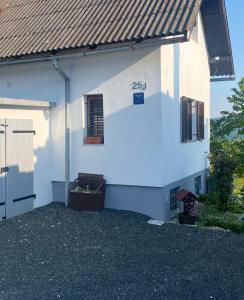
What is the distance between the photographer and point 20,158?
28.2 feet

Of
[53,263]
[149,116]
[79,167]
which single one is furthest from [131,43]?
[53,263]

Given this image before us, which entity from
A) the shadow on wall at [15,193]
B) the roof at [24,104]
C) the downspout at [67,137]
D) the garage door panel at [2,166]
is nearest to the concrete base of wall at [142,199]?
the downspout at [67,137]

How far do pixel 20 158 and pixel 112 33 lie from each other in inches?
143

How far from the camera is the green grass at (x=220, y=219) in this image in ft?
26.0

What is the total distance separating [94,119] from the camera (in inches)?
365

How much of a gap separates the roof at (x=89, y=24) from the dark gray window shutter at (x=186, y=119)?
7.69 feet

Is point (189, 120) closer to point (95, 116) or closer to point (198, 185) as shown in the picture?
point (198, 185)

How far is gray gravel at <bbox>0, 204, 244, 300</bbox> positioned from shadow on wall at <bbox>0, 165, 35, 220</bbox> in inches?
11.1

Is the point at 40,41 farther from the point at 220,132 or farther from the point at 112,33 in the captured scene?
the point at 220,132

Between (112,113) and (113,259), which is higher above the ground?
(112,113)

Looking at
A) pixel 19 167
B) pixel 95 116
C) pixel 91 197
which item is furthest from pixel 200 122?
pixel 19 167

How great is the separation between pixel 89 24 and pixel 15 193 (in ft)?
15.1

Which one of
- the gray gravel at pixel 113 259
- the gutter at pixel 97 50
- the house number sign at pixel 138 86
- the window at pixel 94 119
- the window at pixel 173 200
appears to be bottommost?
the gray gravel at pixel 113 259

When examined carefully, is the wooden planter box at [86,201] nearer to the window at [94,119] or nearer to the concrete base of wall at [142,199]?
the concrete base of wall at [142,199]
